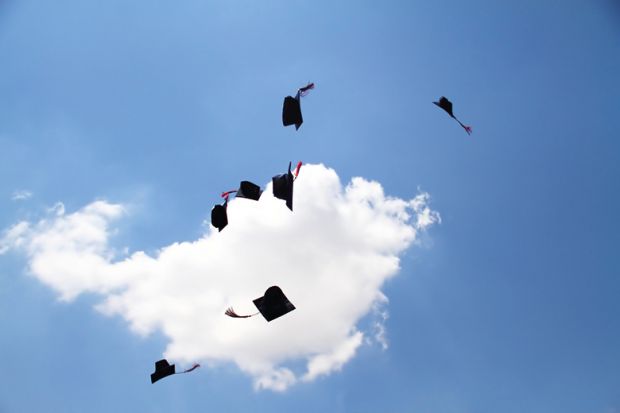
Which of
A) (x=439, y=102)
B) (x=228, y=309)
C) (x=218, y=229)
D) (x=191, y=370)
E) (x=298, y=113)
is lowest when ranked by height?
(x=191, y=370)

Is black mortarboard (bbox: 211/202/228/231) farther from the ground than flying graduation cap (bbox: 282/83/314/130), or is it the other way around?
flying graduation cap (bbox: 282/83/314/130)

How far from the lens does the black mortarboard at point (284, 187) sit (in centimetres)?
648

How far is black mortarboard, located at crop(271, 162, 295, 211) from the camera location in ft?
21.3

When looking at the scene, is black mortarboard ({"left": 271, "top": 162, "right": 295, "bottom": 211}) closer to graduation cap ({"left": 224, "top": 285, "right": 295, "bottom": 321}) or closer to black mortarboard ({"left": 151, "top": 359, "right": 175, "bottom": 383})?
graduation cap ({"left": 224, "top": 285, "right": 295, "bottom": 321})

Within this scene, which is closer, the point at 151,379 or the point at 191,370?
the point at 191,370

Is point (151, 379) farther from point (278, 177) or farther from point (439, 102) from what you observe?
point (439, 102)

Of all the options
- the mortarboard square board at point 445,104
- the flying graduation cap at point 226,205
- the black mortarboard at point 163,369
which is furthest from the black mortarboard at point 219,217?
the mortarboard square board at point 445,104

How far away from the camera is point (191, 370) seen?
18.4 ft

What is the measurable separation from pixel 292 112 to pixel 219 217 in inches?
96.8

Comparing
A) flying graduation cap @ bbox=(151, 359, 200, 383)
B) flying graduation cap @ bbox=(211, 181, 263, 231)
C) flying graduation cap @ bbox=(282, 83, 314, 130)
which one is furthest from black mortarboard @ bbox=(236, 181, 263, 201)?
flying graduation cap @ bbox=(151, 359, 200, 383)

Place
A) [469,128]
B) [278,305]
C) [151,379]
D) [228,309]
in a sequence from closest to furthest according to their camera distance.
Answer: [228,309], [469,128], [278,305], [151,379]

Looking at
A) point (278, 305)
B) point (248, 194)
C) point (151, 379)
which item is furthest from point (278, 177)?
point (151, 379)

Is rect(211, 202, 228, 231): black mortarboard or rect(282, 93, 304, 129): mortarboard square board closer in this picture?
rect(211, 202, 228, 231): black mortarboard

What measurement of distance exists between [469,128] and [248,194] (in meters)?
3.99
